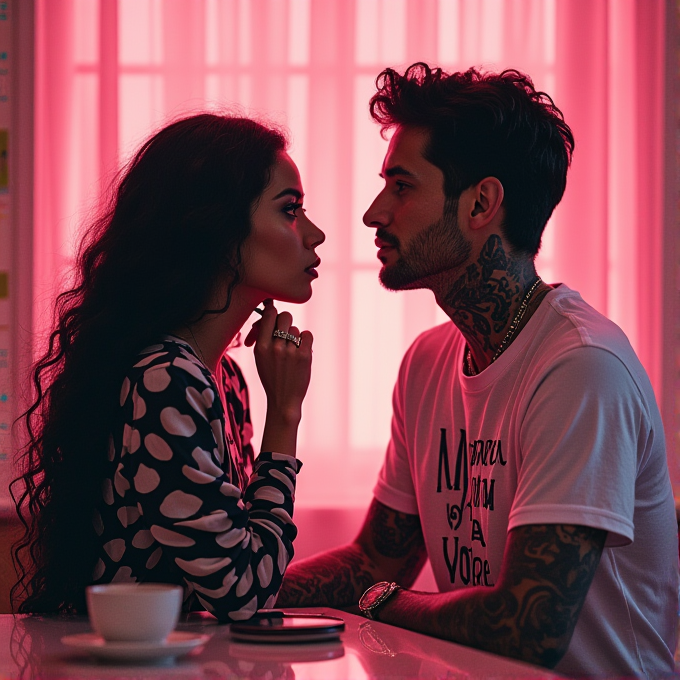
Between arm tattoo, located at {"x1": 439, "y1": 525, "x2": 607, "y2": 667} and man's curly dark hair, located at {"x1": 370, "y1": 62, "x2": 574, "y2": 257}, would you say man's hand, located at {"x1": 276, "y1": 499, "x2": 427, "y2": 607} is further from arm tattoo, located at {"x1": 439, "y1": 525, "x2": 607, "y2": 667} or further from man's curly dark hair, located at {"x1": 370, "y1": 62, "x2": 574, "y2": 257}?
man's curly dark hair, located at {"x1": 370, "y1": 62, "x2": 574, "y2": 257}

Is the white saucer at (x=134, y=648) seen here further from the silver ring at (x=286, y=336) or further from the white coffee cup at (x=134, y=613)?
the silver ring at (x=286, y=336)

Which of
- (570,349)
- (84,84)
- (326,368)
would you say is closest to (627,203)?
(326,368)

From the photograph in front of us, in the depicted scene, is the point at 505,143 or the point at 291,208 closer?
the point at 291,208

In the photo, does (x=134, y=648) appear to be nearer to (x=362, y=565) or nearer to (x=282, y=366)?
(x=282, y=366)

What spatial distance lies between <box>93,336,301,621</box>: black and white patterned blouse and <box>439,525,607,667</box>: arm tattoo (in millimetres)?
299

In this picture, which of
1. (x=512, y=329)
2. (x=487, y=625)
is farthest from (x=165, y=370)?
(x=512, y=329)

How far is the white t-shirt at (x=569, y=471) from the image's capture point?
4.25 feet

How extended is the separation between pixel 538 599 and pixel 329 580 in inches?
21.6

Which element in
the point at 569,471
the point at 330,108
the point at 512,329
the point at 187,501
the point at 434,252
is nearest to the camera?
the point at 187,501

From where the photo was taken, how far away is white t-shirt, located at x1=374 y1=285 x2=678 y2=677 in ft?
4.25

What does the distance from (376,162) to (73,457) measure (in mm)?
1684

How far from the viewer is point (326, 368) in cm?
270

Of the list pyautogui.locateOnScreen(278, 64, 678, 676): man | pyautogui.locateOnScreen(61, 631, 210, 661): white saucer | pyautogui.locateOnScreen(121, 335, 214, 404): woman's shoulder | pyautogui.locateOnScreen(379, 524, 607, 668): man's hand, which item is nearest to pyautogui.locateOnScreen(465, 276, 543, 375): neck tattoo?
pyautogui.locateOnScreen(278, 64, 678, 676): man

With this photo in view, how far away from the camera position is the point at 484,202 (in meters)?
1.73
